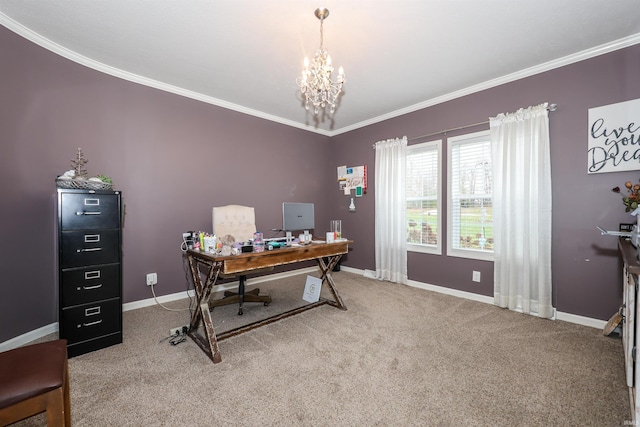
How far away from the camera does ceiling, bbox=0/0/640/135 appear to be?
76.1 inches

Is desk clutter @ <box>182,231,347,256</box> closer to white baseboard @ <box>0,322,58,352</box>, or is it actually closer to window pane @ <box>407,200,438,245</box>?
white baseboard @ <box>0,322,58,352</box>

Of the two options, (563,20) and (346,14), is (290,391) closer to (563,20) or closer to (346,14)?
(346,14)

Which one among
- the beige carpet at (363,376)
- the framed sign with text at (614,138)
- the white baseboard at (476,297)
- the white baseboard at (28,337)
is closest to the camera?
the beige carpet at (363,376)

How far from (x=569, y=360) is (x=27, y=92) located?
15.5ft

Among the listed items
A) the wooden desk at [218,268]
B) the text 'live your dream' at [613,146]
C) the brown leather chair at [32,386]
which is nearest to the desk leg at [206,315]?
the wooden desk at [218,268]

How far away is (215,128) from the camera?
11.6 feet

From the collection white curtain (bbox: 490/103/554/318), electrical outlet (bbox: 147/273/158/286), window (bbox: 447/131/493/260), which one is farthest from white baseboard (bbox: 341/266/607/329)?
electrical outlet (bbox: 147/273/158/286)

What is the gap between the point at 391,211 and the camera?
3924 mm

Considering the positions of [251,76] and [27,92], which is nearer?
[27,92]

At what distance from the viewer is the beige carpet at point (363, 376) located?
1.45 metres

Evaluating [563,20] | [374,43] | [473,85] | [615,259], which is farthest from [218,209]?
[615,259]

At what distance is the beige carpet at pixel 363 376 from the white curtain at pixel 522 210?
0.29 metres

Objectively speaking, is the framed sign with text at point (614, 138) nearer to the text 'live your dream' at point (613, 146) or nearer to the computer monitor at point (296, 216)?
the text 'live your dream' at point (613, 146)

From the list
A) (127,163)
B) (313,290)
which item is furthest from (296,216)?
(127,163)
